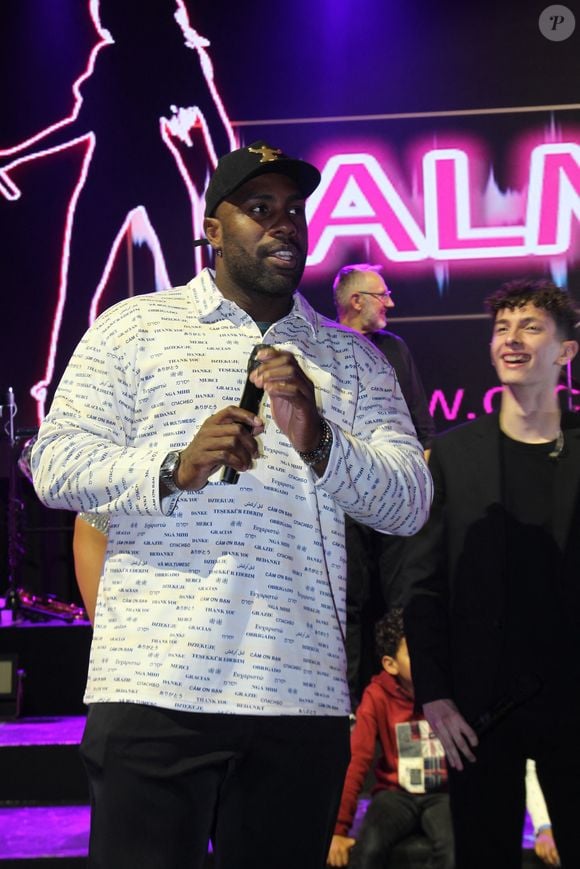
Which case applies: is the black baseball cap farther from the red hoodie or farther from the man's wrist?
the red hoodie

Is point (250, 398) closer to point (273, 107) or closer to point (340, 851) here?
point (340, 851)

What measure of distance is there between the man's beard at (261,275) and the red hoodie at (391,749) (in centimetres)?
187

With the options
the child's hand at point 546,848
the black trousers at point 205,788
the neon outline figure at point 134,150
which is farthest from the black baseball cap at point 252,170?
the neon outline figure at point 134,150

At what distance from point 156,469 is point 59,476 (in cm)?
17

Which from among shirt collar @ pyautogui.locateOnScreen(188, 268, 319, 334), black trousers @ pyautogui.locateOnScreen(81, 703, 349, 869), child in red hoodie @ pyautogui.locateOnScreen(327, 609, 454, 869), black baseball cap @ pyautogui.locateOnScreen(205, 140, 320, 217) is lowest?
child in red hoodie @ pyautogui.locateOnScreen(327, 609, 454, 869)

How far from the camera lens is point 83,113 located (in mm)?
6793

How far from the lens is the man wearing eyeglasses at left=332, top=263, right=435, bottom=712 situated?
13.2ft

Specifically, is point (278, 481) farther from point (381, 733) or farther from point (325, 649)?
point (381, 733)

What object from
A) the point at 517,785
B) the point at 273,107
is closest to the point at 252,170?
the point at 517,785

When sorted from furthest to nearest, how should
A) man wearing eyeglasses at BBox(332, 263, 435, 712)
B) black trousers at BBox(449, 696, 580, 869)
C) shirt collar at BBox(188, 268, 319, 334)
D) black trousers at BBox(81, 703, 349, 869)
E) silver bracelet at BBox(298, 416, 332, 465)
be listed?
man wearing eyeglasses at BBox(332, 263, 435, 712) → black trousers at BBox(449, 696, 580, 869) → shirt collar at BBox(188, 268, 319, 334) → silver bracelet at BBox(298, 416, 332, 465) → black trousers at BBox(81, 703, 349, 869)

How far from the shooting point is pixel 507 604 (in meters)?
2.41

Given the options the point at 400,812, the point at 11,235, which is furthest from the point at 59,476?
the point at 11,235

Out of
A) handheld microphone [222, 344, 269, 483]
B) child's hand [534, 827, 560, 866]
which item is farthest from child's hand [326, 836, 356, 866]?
handheld microphone [222, 344, 269, 483]

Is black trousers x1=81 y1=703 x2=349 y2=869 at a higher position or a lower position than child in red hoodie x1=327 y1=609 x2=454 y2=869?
higher
